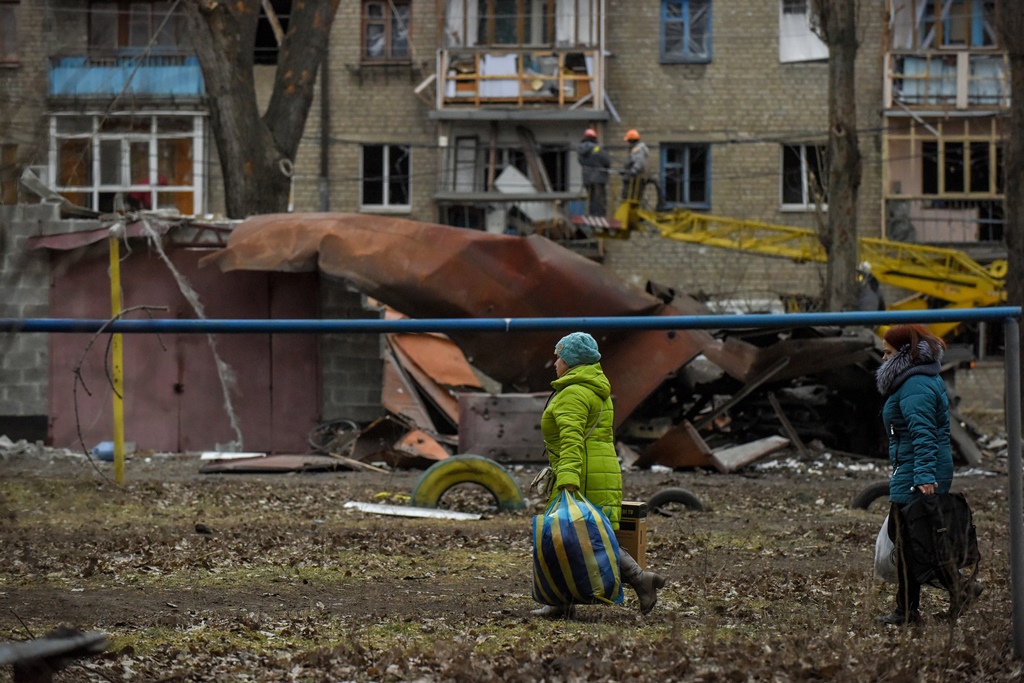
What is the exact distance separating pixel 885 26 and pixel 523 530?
2660 cm

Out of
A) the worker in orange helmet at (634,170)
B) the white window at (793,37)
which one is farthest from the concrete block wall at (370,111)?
the white window at (793,37)

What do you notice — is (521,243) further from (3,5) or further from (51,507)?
(3,5)

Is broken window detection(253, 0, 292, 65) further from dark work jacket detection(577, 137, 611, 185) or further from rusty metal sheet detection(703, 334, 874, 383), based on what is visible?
rusty metal sheet detection(703, 334, 874, 383)

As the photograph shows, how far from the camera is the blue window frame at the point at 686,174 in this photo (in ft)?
113

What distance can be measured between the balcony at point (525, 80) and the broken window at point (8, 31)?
30.0 meters

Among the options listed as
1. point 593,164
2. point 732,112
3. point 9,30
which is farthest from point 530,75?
point 9,30

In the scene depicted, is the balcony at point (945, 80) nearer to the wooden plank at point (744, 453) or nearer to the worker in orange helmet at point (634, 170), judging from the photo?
the worker in orange helmet at point (634, 170)

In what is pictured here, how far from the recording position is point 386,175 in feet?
113

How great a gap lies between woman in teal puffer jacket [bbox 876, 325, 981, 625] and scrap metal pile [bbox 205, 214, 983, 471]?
27.6 ft

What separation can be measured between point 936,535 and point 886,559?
0.34 metres

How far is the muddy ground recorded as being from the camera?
5410 mm

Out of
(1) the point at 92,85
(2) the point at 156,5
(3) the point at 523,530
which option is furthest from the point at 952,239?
(1) the point at 92,85

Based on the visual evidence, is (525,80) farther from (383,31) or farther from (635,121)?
(383,31)

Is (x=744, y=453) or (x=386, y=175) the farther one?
(x=386, y=175)
